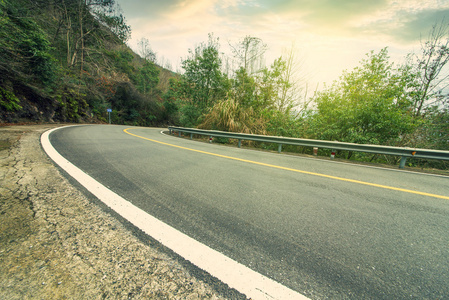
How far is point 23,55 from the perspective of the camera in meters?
10.0

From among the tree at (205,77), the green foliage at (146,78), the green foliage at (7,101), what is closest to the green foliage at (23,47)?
the green foliage at (7,101)

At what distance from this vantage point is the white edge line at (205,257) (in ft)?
3.28

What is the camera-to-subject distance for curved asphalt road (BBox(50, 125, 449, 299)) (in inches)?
45.5

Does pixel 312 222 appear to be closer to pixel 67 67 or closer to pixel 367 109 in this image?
pixel 367 109

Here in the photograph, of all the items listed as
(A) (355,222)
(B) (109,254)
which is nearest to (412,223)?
(A) (355,222)

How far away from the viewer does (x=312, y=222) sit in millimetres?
1812

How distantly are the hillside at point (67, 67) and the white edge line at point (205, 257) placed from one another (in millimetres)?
10706

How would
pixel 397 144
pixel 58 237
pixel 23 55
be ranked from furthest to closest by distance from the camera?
pixel 23 55 → pixel 397 144 → pixel 58 237

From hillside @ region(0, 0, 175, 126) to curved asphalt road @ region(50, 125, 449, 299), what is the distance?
34.7 ft

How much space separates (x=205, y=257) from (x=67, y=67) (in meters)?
23.3

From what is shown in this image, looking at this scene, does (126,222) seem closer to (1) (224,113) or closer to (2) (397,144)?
(1) (224,113)

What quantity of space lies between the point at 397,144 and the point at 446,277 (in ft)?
28.5

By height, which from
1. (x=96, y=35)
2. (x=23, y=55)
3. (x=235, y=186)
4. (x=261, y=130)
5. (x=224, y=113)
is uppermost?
(x=96, y=35)

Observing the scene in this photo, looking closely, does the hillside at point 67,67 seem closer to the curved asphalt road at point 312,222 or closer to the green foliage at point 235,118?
the green foliage at point 235,118
